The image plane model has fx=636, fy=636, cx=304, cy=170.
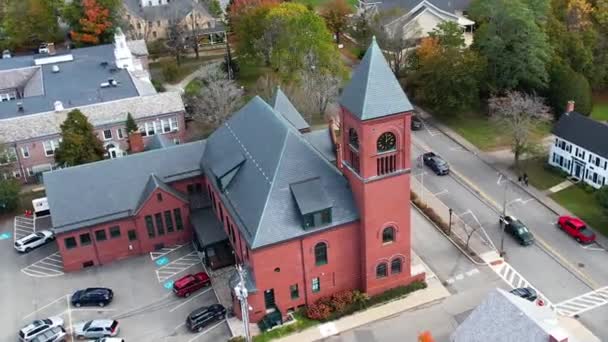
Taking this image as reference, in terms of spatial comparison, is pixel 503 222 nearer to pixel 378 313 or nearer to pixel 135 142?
pixel 378 313

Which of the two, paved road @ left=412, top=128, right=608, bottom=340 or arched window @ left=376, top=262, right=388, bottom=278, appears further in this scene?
paved road @ left=412, top=128, right=608, bottom=340

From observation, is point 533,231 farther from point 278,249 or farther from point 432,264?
point 278,249

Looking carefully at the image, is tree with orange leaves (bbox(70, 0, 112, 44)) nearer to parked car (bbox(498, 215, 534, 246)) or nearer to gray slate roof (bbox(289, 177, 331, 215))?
gray slate roof (bbox(289, 177, 331, 215))

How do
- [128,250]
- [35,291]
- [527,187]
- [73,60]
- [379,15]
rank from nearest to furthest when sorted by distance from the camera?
[35,291] → [128,250] → [527,187] → [73,60] → [379,15]

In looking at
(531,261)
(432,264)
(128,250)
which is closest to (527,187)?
(531,261)

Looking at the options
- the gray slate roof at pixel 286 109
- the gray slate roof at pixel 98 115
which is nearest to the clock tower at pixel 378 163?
the gray slate roof at pixel 286 109

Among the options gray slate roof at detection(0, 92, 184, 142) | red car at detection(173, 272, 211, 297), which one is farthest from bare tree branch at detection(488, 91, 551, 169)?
gray slate roof at detection(0, 92, 184, 142)
